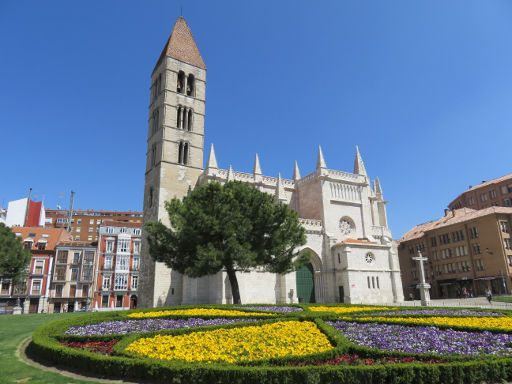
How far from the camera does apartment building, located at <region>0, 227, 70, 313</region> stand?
54281 millimetres

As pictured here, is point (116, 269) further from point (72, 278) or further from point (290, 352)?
point (290, 352)

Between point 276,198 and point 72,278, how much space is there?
39065 millimetres

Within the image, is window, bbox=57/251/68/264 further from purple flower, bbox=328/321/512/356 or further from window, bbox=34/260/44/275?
purple flower, bbox=328/321/512/356

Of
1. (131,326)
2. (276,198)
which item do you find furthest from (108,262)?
A: (131,326)

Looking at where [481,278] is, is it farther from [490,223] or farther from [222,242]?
[222,242]

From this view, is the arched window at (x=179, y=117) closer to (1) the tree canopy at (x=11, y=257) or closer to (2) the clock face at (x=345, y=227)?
(1) the tree canopy at (x=11, y=257)

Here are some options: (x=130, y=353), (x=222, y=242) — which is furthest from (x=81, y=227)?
(x=130, y=353)

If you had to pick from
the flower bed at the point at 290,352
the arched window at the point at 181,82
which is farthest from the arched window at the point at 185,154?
the flower bed at the point at 290,352

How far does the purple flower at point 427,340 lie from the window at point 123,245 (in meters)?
56.2

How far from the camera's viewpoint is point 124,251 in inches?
2459

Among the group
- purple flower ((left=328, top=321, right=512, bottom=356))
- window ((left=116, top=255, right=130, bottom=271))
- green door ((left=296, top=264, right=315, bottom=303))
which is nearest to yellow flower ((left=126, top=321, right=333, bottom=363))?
purple flower ((left=328, top=321, right=512, bottom=356))

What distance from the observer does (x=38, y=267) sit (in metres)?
57.3

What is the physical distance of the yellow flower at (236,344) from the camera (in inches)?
327

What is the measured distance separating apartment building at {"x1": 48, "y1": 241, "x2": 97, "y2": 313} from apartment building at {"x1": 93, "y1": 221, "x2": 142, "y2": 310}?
1311 mm
